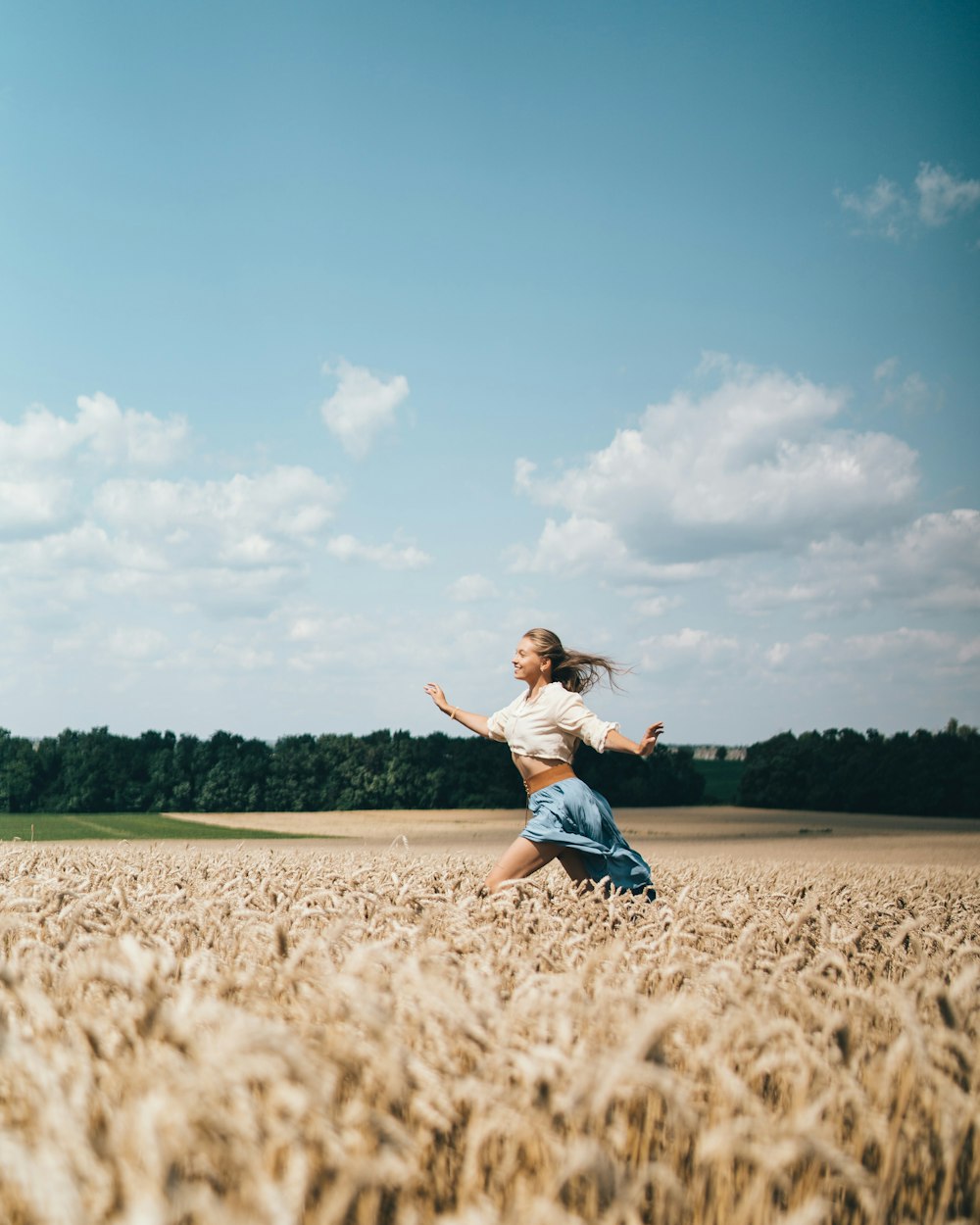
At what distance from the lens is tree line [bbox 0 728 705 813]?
2838 centimetres

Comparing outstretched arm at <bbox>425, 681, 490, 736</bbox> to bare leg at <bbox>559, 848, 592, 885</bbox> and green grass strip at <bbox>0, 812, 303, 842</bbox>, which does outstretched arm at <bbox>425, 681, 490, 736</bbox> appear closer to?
bare leg at <bbox>559, 848, 592, 885</bbox>

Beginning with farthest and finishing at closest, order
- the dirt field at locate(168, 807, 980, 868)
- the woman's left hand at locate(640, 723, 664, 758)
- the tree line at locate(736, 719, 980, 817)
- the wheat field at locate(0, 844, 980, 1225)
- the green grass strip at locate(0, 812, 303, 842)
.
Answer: the tree line at locate(736, 719, 980, 817), the green grass strip at locate(0, 812, 303, 842), the dirt field at locate(168, 807, 980, 868), the woman's left hand at locate(640, 723, 664, 758), the wheat field at locate(0, 844, 980, 1225)

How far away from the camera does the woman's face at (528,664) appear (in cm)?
749

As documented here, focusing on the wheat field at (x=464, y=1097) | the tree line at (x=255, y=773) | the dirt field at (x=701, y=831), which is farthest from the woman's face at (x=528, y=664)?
the tree line at (x=255, y=773)

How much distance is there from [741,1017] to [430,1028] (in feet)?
2.77

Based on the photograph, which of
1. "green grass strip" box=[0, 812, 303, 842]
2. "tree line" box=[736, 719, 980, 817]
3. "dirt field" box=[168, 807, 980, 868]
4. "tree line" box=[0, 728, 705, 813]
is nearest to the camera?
"dirt field" box=[168, 807, 980, 868]

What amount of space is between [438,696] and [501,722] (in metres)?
0.65

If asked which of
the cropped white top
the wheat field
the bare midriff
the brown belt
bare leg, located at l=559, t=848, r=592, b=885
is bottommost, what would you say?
bare leg, located at l=559, t=848, r=592, b=885

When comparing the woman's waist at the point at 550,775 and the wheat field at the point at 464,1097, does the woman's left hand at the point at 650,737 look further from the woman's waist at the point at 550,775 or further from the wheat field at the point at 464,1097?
the wheat field at the point at 464,1097

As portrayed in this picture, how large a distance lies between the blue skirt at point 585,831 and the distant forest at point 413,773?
24654 mm

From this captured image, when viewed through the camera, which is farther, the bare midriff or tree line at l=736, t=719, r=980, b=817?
tree line at l=736, t=719, r=980, b=817

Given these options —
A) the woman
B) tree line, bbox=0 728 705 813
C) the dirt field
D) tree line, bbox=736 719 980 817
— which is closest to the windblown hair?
the woman

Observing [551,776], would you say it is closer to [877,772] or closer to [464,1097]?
[464,1097]

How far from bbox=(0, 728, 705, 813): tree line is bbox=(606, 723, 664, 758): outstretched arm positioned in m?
24.9
